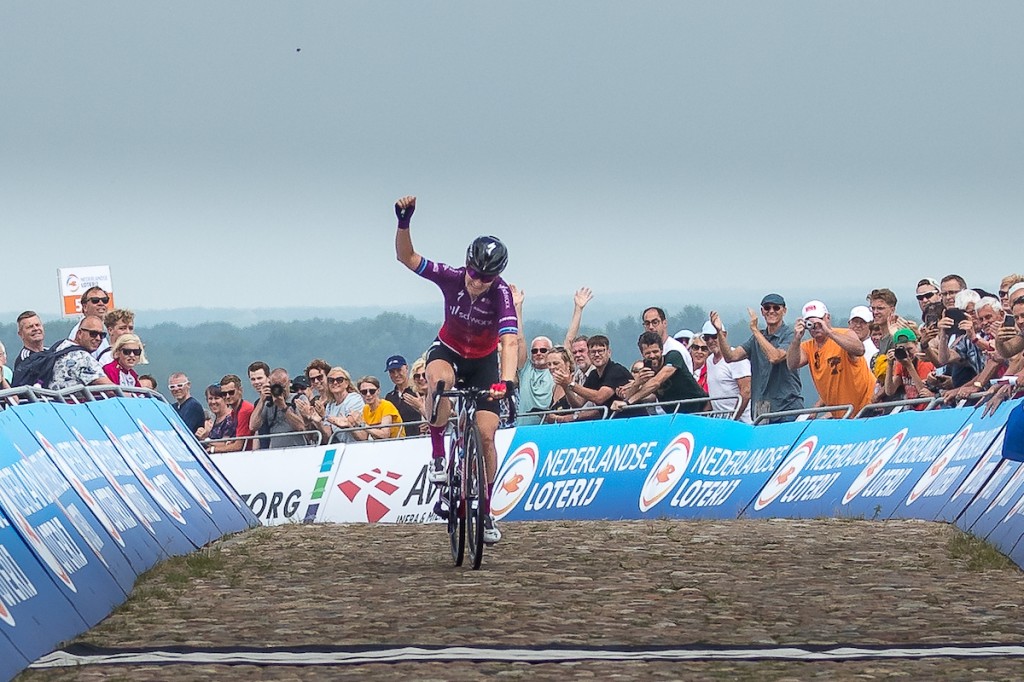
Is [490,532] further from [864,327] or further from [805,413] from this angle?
[864,327]

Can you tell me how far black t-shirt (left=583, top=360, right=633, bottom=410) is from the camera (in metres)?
18.7

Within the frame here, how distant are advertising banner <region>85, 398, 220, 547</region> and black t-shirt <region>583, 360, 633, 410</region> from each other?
21.7 ft

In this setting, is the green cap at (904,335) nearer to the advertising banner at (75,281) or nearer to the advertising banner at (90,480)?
the advertising banner at (90,480)

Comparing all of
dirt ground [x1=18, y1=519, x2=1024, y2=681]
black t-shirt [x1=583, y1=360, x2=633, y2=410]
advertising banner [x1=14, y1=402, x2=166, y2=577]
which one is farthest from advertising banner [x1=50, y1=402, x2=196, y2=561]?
black t-shirt [x1=583, y1=360, x2=633, y2=410]

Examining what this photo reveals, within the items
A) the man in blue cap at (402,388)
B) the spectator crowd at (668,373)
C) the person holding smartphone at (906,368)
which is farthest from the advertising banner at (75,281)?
the person holding smartphone at (906,368)

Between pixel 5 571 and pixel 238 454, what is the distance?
39.6ft

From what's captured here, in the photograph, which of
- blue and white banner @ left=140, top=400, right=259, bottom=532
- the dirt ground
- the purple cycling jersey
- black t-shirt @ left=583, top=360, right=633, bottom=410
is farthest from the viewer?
black t-shirt @ left=583, top=360, right=633, bottom=410

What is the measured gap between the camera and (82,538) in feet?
31.0

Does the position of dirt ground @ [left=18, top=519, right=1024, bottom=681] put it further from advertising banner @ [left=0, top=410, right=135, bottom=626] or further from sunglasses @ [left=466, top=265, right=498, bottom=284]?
sunglasses @ [left=466, top=265, right=498, bottom=284]

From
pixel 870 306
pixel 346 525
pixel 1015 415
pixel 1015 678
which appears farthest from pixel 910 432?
pixel 1015 678

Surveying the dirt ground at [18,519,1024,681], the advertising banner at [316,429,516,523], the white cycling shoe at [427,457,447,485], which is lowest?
the advertising banner at [316,429,516,523]

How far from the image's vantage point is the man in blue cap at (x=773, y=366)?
16875 mm

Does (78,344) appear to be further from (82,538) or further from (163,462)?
(82,538)

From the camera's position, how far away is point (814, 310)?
1608 centimetres
